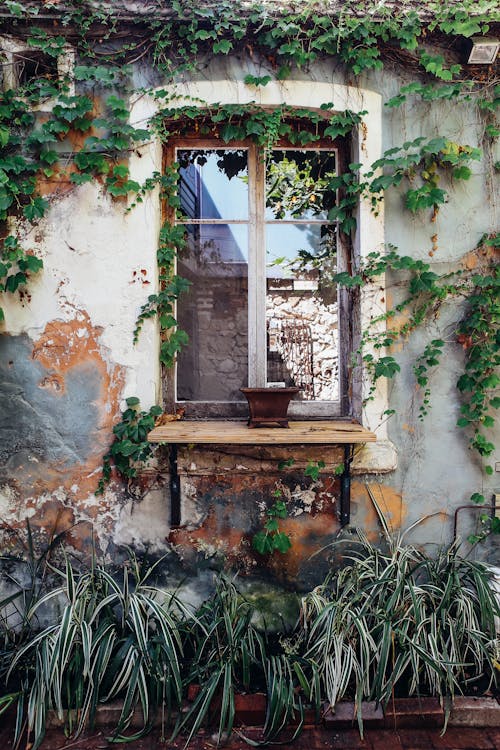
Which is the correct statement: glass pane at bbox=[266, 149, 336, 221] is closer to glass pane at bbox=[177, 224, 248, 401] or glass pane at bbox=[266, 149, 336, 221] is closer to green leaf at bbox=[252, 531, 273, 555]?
glass pane at bbox=[177, 224, 248, 401]

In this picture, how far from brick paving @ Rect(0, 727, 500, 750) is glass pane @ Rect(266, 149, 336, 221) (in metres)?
2.98

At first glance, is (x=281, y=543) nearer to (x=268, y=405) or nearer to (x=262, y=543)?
(x=262, y=543)

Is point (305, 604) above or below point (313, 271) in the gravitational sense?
below

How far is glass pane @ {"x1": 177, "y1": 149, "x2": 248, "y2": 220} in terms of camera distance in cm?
→ 337

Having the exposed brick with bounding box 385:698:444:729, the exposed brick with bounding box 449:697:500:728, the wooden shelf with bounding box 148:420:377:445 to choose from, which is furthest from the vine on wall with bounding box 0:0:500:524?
the exposed brick with bounding box 385:698:444:729

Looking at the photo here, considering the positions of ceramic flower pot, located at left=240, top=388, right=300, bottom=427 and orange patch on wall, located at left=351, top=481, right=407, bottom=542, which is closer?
ceramic flower pot, located at left=240, top=388, right=300, bottom=427

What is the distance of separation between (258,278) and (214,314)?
38cm

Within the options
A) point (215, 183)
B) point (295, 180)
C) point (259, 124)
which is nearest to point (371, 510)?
point (295, 180)

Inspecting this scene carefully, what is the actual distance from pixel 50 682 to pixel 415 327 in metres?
2.77

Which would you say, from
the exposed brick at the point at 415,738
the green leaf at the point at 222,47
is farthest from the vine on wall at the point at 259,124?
the exposed brick at the point at 415,738

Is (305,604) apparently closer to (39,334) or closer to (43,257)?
(39,334)

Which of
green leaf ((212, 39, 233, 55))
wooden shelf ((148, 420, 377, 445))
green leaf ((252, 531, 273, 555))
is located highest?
green leaf ((212, 39, 233, 55))

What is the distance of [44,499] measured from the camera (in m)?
3.09

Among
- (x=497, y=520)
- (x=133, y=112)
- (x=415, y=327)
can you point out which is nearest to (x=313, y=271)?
(x=415, y=327)
